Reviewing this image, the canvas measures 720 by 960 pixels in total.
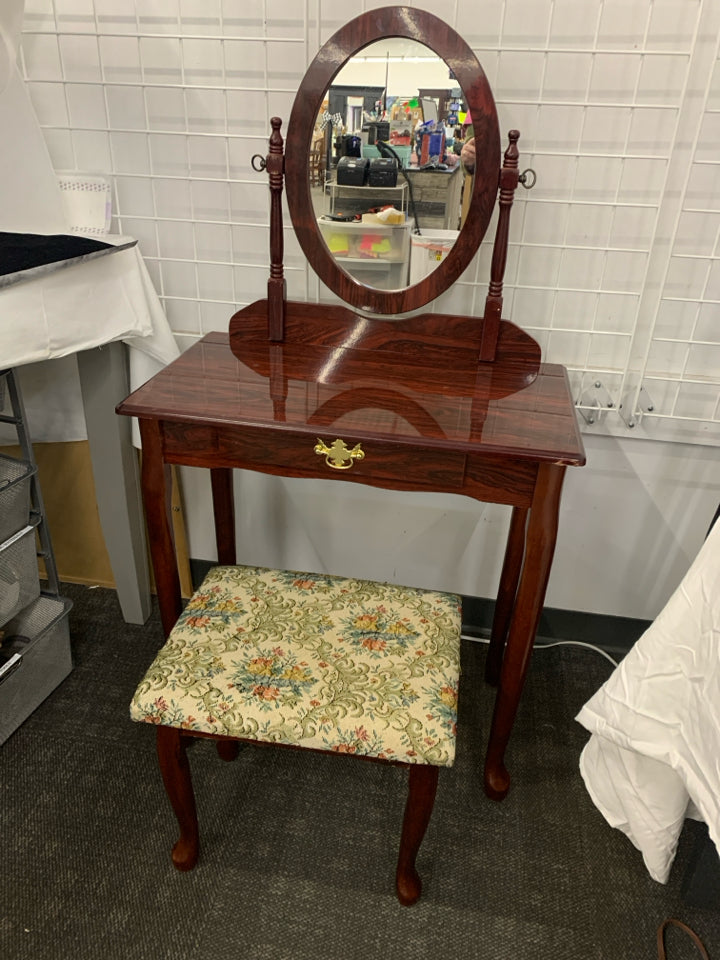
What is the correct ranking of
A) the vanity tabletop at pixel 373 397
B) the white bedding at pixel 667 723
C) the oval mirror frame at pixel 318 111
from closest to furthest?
the white bedding at pixel 667 723, the vanity tabletop at pixel 373 397, the oval mirror frame at pixel 318 111

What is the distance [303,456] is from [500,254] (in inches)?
19.9

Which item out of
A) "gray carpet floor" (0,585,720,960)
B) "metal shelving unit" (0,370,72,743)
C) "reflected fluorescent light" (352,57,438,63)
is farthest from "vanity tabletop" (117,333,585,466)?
"gray carpet floor" (0,585,720,960)

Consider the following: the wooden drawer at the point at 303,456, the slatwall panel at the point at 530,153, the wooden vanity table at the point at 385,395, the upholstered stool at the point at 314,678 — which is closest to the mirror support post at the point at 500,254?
the wooden vanity table at the point at 385,395

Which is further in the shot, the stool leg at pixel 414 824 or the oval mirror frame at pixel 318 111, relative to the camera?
the oval mirror frame at pixel 318 111

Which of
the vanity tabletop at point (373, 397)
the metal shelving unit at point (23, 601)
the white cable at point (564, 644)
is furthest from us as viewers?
the white cable at point (564, 644)

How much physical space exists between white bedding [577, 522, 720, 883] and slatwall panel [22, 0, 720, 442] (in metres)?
0.53

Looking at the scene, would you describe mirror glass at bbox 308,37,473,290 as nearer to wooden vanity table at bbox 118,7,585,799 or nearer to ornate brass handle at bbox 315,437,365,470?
wooden vanity table at bbox 118,7,585,799

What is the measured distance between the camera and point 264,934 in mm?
1075

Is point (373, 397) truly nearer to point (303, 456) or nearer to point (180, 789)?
point (303, 456)

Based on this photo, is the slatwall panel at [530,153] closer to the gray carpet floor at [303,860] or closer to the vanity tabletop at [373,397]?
the vanity tabletop at [373,397]

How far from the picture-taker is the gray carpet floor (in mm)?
1074

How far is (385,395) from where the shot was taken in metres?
1.12

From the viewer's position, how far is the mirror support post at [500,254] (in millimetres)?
1144

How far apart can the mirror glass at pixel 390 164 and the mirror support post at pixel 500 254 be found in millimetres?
67
